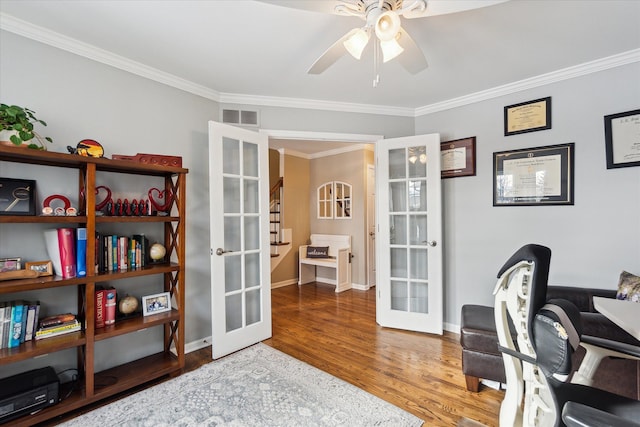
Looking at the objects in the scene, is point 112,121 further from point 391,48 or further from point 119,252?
point 391,48

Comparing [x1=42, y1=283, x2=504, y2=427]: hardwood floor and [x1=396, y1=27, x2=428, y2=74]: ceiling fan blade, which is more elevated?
[x1=396, y1=27, x2=428, y2=74]: ceiling fan blade

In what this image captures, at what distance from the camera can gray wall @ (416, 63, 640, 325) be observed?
230 cm

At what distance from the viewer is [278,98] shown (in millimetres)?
3037

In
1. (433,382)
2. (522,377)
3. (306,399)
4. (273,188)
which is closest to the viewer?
(522,377)

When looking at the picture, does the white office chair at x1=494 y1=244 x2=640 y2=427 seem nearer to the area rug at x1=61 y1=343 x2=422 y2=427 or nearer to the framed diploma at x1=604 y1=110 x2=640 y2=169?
the area rug at x1=61 y1=343 x2=422 y2=427

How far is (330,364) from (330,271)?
302cm

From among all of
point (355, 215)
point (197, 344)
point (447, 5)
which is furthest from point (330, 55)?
point (355, 215)

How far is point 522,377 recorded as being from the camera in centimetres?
123

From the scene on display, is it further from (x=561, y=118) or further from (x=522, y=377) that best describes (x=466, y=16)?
(x=522, y=377)

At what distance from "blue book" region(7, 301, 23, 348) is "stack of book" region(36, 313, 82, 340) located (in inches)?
3.5

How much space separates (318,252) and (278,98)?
120 inches

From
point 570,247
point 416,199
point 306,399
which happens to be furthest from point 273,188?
point 570,247

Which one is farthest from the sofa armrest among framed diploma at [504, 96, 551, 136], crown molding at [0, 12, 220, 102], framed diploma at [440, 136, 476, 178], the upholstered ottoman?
crown molding at [0, 12, 220, 102]

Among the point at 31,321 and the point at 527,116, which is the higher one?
the point at 527,116
